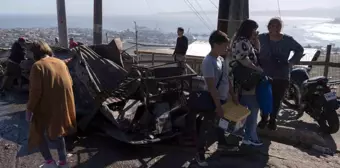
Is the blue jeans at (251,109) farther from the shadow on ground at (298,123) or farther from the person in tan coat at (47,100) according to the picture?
the person in tan coat at (47,100)

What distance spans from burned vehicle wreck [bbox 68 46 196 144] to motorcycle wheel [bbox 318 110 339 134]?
2319mm

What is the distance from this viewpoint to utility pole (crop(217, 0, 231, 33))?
9.16 metres

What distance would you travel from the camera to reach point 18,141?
5434 mm

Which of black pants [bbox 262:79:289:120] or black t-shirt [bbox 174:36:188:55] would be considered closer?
black pants [bbox 262:79:289:120]

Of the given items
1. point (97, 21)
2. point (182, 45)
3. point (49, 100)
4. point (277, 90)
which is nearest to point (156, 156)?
point (49, 100)

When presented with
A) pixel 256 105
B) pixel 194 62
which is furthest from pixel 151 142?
pixel 194 62

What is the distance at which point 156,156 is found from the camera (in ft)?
15.8

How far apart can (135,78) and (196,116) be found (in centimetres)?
120

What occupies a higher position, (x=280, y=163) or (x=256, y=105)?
(x=256, y=105)

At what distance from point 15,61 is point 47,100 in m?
5.49

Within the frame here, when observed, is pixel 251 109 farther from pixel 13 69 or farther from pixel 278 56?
pixel 13 69

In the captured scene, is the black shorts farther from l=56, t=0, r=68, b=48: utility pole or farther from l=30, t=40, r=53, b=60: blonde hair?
l=56, t=0, r=68, b=48: utility pole

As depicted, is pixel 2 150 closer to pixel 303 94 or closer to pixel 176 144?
pixel 176 144

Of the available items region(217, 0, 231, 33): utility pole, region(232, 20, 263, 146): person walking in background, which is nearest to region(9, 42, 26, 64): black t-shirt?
region(217, 0, 231, 33): utility pole
